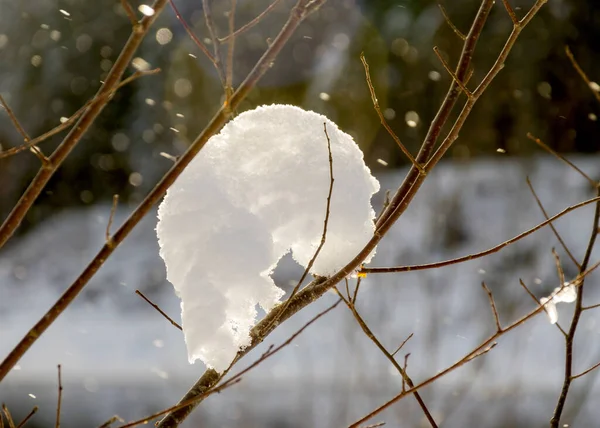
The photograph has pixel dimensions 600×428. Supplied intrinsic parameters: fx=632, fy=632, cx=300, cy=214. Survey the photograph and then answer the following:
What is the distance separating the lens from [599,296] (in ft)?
24.0

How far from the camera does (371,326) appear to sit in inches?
172

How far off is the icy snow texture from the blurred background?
3.12 meters

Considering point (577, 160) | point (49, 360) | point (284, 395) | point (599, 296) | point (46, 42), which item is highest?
point (577, 160)

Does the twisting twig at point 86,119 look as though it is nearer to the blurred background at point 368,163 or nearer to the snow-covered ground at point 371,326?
the snow-covered ground at point 371,326

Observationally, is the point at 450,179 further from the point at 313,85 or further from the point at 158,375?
the point at 158,375

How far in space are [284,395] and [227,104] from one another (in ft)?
18.8

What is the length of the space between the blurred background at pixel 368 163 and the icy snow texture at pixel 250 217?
10.2 feet

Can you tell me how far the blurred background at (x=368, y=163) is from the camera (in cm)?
567

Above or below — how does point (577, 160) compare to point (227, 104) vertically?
above

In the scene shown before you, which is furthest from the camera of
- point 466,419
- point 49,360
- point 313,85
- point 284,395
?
point 313,85

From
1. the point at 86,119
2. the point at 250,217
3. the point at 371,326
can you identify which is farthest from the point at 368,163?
the point at 86,119

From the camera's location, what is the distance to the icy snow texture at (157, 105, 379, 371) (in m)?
0.91

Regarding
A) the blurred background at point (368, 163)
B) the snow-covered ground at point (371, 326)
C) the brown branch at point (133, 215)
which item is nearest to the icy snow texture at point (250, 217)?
the brown branch at point (133, 215)

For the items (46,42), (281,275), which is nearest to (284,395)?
(281,275)
